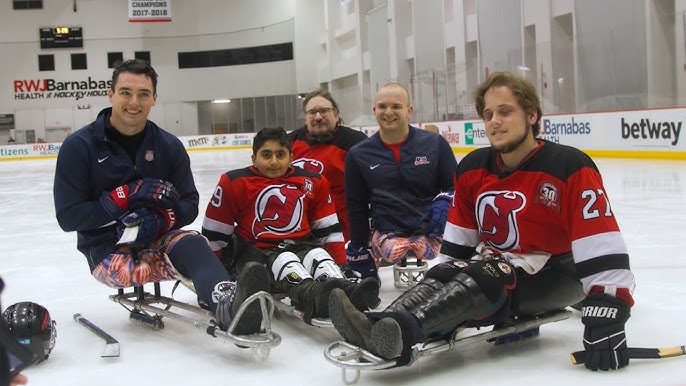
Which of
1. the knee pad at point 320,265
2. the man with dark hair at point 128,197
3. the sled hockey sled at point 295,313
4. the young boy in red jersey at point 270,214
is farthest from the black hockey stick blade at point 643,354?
the man with dark hair at point 128,197

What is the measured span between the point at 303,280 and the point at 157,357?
57cm

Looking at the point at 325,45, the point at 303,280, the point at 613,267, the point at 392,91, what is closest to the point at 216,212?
the point at 303,280

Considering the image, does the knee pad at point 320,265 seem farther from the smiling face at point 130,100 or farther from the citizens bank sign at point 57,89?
the citizens bank sign at point 57,89

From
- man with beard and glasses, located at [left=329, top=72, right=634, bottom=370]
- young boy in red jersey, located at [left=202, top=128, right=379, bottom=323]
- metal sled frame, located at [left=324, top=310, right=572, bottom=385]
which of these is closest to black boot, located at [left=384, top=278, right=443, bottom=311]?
man with beard and glasses, located at [left=329, top=72, right=634, bottom=370]

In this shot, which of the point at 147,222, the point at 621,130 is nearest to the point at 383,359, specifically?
the point at 147,222

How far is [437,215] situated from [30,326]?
1663mm

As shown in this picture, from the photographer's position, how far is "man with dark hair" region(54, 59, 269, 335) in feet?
8.36

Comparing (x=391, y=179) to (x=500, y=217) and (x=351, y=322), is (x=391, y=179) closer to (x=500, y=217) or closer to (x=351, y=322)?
(x=500, y=217)

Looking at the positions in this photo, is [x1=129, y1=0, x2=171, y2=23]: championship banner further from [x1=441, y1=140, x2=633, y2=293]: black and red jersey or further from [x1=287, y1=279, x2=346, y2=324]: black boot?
[x1=441, y1=140, x2=633, y2=293]: black and red jersey

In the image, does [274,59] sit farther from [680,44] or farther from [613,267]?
[613,267]

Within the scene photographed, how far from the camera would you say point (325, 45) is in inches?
1137

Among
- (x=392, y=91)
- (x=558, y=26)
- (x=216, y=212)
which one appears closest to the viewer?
(x=216, y=212)

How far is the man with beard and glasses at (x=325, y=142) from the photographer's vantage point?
362cm

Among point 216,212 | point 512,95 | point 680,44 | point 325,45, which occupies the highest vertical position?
point 325,45
